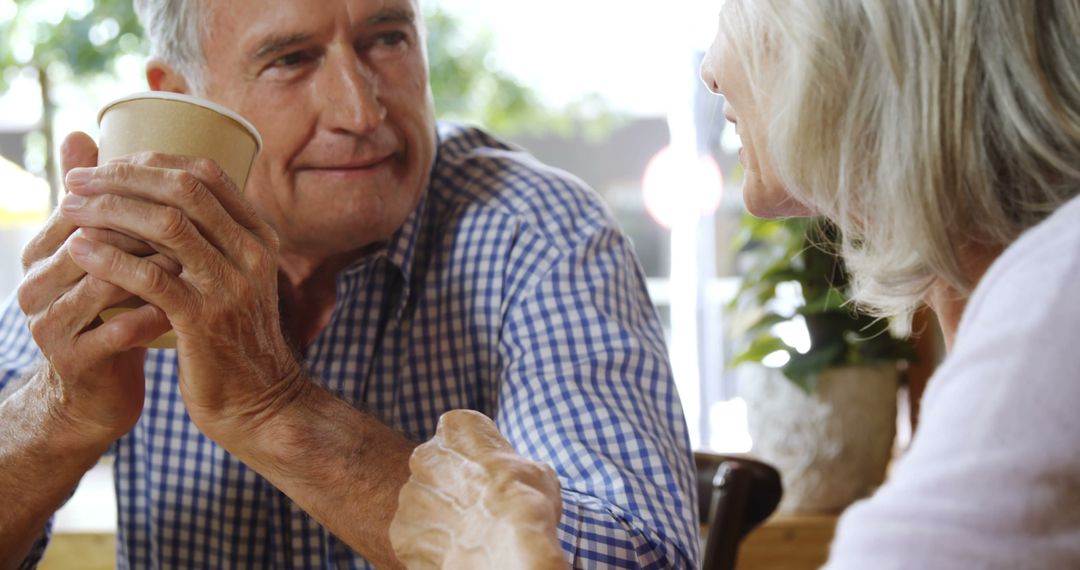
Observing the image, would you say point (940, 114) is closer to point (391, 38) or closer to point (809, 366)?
point (391, 38)

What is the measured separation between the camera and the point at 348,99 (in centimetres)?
124

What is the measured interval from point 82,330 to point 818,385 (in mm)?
1593

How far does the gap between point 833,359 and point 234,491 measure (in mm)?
1353

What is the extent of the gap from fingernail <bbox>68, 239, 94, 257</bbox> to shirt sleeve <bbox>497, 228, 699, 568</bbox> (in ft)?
1.46

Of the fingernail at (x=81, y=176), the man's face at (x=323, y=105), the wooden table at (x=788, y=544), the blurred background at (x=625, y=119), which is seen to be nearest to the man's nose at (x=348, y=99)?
the man's face at (x=323, y=105)

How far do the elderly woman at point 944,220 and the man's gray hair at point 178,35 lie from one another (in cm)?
70

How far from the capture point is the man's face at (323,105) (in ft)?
4.08

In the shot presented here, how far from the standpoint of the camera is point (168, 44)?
4.42 feet

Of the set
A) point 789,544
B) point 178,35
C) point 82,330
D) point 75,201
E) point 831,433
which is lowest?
point 789,544

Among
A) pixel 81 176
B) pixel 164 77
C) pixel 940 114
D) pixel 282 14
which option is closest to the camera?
pixel 940 114

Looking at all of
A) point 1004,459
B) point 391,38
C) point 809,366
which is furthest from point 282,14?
point 809,366

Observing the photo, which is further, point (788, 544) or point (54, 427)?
point (788, 544)

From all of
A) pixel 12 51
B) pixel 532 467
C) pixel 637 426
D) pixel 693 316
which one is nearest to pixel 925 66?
pixel 532 467

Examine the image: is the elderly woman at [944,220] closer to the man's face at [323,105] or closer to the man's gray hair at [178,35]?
the man's face at [323,105]
